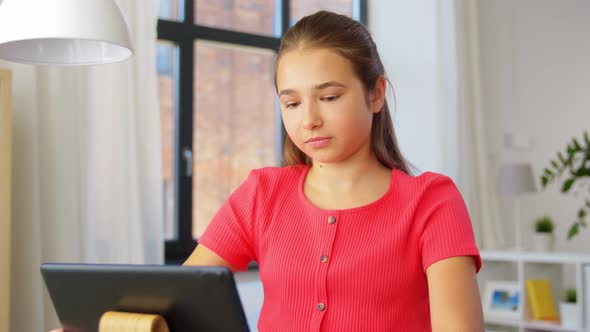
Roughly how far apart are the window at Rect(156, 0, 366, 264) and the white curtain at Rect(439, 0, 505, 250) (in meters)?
1.08

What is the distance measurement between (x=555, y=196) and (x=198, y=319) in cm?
477

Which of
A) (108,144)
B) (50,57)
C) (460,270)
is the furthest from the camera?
(108,144)

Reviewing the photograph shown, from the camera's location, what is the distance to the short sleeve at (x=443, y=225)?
118 cm

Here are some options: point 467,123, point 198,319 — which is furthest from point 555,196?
point 198,319

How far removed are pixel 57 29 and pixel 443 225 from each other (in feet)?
2.77

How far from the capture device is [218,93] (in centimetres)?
398

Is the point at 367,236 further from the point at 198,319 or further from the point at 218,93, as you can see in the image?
the point at 218,93

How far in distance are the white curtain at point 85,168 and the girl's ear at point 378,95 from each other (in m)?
1.77

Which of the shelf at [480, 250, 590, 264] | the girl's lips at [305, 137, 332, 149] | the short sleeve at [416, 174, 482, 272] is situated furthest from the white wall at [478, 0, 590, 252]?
the girl's lips at [305, 137, 332, 149]

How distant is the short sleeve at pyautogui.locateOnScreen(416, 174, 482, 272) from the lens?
118cm

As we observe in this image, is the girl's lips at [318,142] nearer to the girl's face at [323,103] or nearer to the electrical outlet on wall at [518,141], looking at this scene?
the girl's face at [323,103]

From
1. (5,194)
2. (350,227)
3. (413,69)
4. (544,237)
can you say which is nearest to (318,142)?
(350,227)

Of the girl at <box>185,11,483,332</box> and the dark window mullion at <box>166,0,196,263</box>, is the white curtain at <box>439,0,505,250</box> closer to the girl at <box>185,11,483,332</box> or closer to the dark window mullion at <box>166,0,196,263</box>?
the dark window mullion at <box>166,0,196,263</box>

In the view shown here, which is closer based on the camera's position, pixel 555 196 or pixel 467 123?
pixel 467 123
